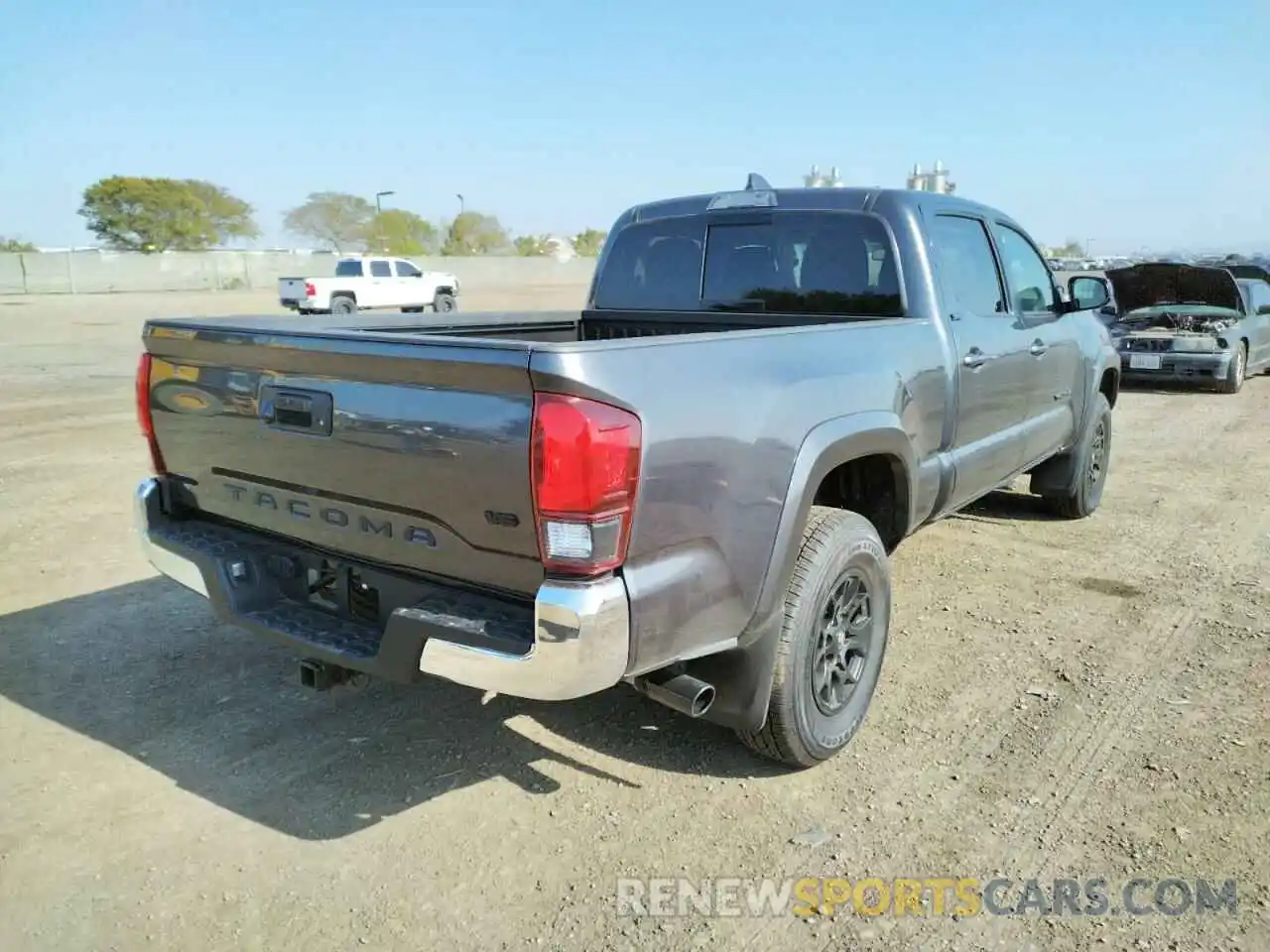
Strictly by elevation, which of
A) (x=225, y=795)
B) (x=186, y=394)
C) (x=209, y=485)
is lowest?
(x=225, y=795)

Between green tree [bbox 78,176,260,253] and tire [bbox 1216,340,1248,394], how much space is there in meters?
72.1

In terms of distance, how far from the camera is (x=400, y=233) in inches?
3588

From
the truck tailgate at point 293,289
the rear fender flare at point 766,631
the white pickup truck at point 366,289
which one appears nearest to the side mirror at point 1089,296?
the rear fender flare at point 766,631

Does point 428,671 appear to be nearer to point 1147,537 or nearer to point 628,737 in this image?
point 628,737

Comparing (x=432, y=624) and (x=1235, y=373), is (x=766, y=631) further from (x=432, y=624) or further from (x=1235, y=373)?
(x=1235, y=373)

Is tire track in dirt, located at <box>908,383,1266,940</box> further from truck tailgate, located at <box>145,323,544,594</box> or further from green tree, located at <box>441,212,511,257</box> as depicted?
green tree, located at <box>441,212,511,257</box>

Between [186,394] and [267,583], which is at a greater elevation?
[186,394]

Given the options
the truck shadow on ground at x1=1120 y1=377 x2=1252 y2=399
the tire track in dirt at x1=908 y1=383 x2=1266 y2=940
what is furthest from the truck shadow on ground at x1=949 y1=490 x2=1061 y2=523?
the truck shadow on ground at x1=1120 y1=377 x2=1252 y2=399

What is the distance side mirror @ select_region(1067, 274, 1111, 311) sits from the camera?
550cm

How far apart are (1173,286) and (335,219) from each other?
288ft

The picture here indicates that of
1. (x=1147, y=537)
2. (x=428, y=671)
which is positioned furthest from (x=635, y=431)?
(x=1147, y=537)

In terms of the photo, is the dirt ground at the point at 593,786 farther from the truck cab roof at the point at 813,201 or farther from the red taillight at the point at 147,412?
the truck cab roof at the point at 813,201

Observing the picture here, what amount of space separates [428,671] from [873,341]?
1961 mm

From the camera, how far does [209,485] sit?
3.35m
